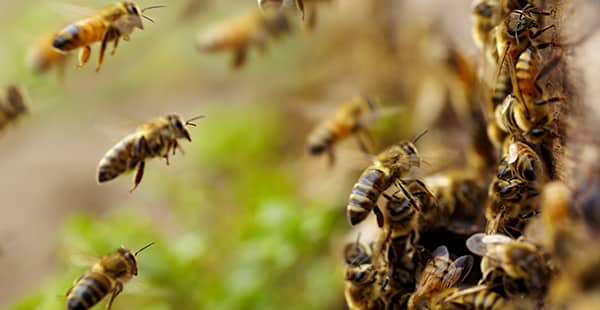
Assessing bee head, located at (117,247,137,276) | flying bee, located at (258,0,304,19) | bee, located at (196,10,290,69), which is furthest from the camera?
bee, located at (196,10,290,69)

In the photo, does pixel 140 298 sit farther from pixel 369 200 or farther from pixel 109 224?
pixel 369 200

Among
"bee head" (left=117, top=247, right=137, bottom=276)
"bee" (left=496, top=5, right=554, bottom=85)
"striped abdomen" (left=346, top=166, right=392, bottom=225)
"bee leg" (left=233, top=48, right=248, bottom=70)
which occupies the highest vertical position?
"bee leg" (left=233, top=48, right=248, bottom=70)

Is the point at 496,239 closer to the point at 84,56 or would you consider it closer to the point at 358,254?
the point at 358,254

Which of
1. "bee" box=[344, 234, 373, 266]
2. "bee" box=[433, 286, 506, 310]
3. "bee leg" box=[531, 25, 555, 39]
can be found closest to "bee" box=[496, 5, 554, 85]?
"bee leg" box=[531, 25, 555, 39]

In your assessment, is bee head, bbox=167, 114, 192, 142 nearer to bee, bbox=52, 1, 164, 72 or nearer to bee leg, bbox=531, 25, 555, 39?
bee, bbox=52, 1, 164, 72

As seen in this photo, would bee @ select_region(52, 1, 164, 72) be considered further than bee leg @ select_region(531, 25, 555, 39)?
Yes

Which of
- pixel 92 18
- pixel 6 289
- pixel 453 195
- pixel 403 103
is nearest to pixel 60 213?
pixel 6 289

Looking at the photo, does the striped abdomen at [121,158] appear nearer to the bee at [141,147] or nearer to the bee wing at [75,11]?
the bee at [141,147]
